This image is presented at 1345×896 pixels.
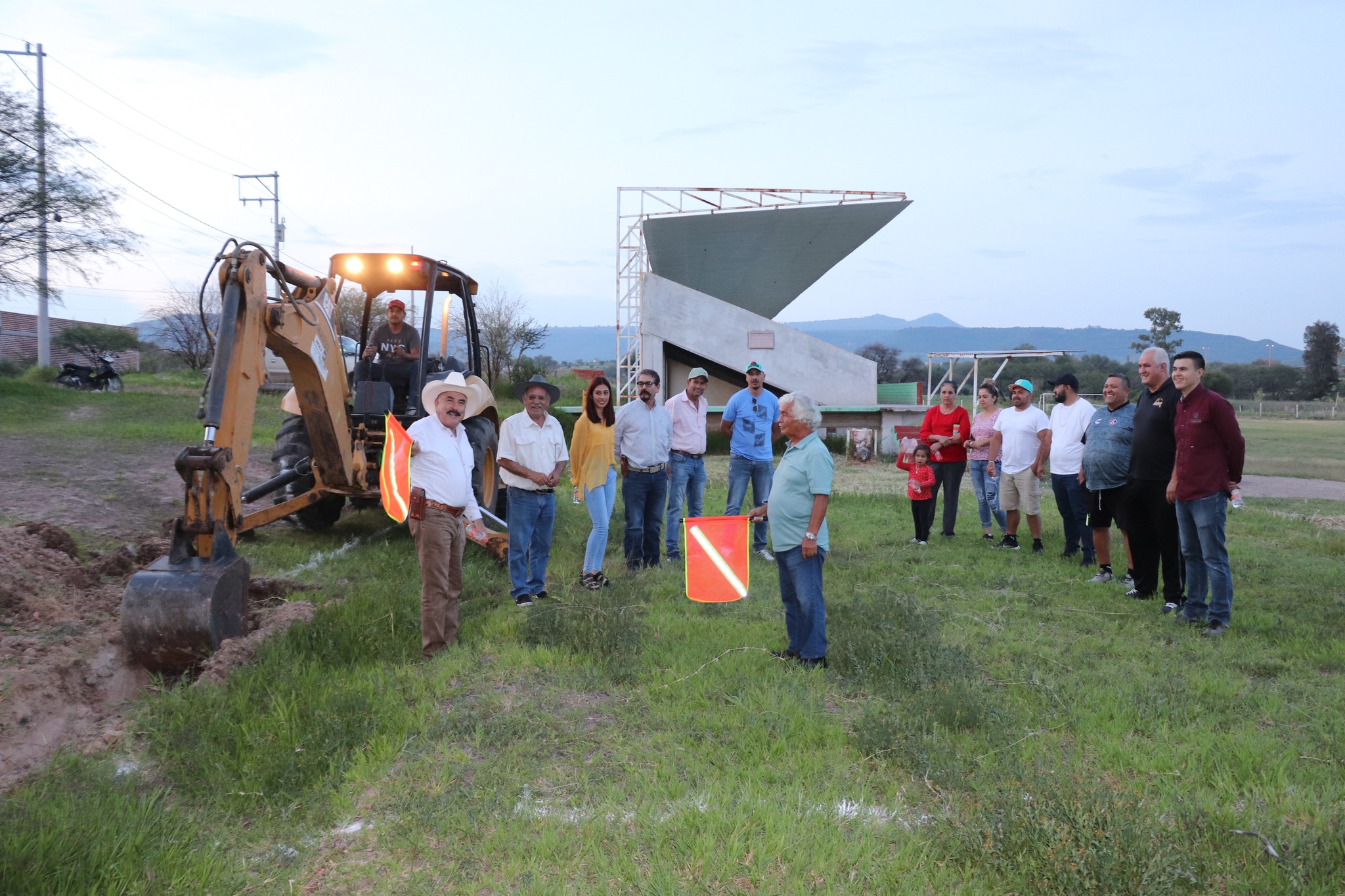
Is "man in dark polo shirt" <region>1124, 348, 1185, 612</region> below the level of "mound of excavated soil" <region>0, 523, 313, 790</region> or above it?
above

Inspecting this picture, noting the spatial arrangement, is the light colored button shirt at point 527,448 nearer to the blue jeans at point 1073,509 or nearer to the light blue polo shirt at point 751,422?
the light blue polo shirt at point 751,422

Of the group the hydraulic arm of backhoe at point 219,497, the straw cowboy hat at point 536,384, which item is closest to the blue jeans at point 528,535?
the straw cowboy hat at point 536,384

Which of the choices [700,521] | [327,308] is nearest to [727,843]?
[700,521]

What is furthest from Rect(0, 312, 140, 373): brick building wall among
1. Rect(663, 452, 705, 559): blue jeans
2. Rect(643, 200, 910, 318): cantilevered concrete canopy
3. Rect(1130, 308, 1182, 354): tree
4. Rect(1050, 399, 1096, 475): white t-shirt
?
Rect(1130, 308, 1182, 354): tree

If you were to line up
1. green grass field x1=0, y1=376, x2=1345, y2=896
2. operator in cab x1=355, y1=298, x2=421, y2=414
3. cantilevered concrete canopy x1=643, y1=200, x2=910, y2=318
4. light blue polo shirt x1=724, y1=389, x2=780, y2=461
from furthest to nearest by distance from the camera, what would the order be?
cantilevered concrete canopy x1=643, y1=200, x2=910, y2=318 < operator in cab x1=355, y1=298, x2=421, y2=414 < light blue polo shirt x1=724, y1=389, x2=780, y2=461 < green grass field x1=0, y1=376, x2=1345, y2=896

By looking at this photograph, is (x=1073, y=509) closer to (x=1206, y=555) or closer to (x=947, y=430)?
(x=947, y=430)

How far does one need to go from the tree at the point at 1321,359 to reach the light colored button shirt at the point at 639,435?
70.9 metres

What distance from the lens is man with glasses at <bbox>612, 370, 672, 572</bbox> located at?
773 centimetres

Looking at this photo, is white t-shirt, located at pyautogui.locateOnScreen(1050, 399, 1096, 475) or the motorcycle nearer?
white t-shirt, located at pyautogui.locateOnScreen(1050, 399, 1096, 475)

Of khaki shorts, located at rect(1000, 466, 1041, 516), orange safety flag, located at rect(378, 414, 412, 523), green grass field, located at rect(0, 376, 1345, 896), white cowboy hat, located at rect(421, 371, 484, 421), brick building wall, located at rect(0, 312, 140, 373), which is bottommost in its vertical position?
green grass field, located at rect(0, 376, 1345, 896)

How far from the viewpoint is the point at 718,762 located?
163 inches

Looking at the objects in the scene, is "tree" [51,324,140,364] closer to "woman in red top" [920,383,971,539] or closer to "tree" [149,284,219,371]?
"tree" [149,284,219,371]

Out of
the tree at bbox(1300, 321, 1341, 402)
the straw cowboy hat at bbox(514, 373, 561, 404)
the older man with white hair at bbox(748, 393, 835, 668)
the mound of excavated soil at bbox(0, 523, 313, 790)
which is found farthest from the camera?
the tree at bbox(1300, 321, 1341, 402)

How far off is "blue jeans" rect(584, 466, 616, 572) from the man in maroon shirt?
416 centimetres
